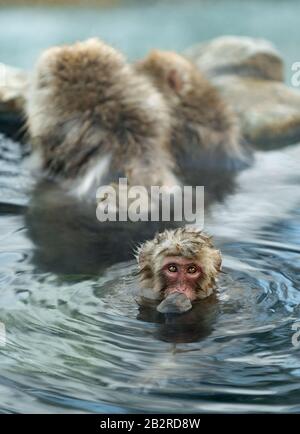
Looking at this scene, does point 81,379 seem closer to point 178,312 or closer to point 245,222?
point 178,312

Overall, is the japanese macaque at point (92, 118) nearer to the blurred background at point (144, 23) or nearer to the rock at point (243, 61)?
the rock at point (243, 61)

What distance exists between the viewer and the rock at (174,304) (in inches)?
155

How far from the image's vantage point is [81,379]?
3232 millimetres

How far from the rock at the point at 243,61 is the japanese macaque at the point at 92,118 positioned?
2238mm

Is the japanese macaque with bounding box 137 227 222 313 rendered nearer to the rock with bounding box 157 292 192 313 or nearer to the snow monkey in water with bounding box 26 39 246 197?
the rock with bounding box 157 292 192 313

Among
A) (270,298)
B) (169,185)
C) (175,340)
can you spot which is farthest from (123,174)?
(175,340)

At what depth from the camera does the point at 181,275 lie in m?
4.15

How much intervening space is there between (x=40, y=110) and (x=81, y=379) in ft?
11.2

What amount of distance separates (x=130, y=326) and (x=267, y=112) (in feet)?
14.4

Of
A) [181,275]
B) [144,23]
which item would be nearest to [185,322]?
[181,275]

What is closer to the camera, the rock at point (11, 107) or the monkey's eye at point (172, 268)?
the monkey's eye at point (172, 268)

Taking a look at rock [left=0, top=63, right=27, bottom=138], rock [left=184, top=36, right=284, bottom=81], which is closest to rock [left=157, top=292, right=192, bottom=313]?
rock [left=0, top=63, right=27, bottom=138]

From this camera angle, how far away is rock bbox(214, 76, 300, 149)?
25.3ft

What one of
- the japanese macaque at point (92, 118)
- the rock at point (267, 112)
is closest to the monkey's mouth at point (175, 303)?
the japanese macaque at point (92, 118)
